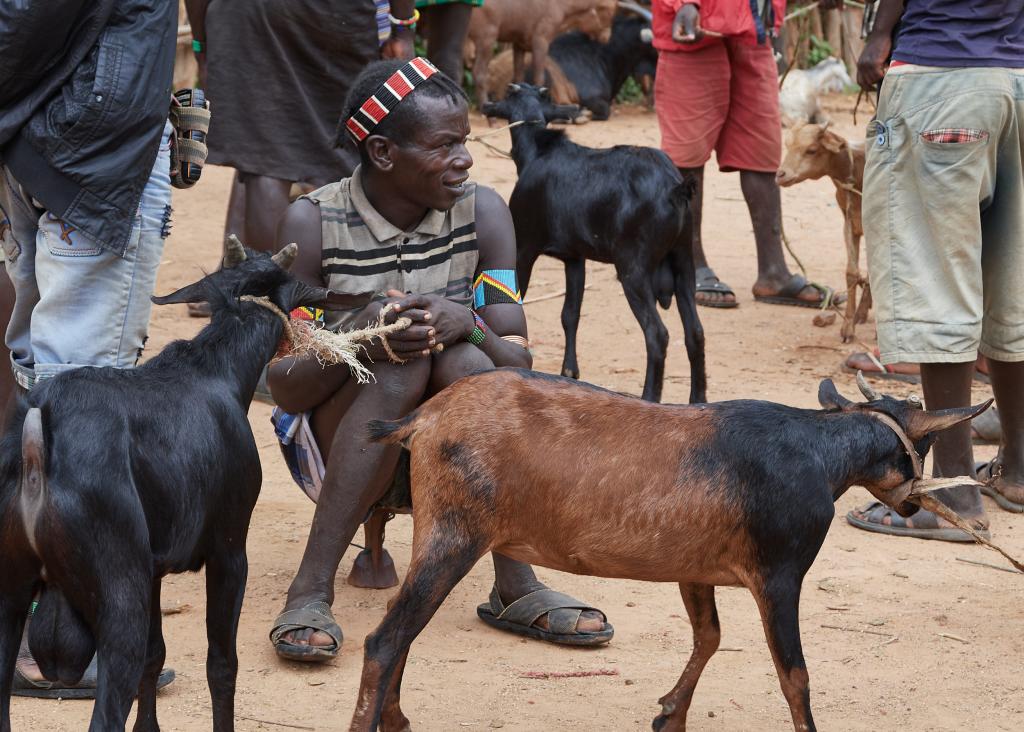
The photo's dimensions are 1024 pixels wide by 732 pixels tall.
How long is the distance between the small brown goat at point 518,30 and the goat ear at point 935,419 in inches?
444

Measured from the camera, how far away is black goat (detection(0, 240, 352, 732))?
8.75 ft

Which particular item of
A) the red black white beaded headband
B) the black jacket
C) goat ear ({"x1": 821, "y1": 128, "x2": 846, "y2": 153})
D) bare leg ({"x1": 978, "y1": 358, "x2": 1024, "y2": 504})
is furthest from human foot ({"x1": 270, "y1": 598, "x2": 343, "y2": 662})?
goat ear ({"x1": 821, "y1": 128, "x2": 846, "y2": 153})

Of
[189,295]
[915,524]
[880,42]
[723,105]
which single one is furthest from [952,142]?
[723,105]

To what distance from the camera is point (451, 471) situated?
10.2 ft

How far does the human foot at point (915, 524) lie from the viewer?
490cm

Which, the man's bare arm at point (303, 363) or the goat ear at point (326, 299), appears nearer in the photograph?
the goat ear at point (326, 299)

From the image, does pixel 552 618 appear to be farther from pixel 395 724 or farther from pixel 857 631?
pixel 857 631

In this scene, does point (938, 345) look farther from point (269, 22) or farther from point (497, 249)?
point (269, 22)

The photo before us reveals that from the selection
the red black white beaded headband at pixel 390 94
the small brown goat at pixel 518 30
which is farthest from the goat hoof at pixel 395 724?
the small brown goat at pixel 518 30

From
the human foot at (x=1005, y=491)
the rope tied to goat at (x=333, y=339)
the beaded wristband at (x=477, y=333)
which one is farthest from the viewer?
the human foot at (x=1005, y=491)

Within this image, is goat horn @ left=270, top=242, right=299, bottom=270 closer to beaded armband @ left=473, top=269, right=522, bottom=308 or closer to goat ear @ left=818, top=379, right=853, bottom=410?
beaded armband @ left=473, top=269, right=522, bottom=308

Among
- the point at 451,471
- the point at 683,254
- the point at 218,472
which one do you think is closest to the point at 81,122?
the point at 218,472

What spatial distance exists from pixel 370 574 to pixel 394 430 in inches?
51.8

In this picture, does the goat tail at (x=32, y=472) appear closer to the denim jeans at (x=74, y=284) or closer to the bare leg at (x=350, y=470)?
the denim jeans at (x=74, y=284)
